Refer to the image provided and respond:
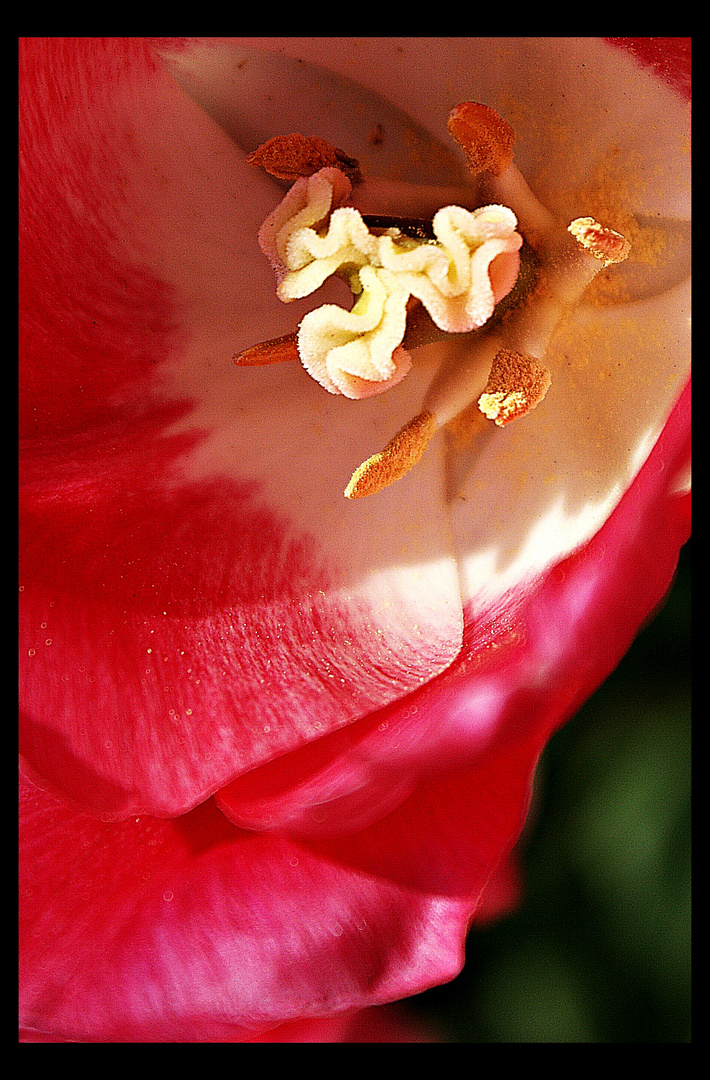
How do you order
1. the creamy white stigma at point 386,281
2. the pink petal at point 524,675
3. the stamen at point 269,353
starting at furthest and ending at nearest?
the stamen at point 269,353 → the creamy white stigma at point 386,281 → the pink petal at point 524,675

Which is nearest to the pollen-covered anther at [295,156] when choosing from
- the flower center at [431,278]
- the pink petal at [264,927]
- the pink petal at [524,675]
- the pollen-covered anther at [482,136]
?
the flower center at [431,278]

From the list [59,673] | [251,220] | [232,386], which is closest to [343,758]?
[59,673]

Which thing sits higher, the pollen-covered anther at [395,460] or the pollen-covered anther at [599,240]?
the pollen-covered anther at [599,240]

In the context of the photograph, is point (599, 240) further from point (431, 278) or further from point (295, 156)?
point (295, 156)

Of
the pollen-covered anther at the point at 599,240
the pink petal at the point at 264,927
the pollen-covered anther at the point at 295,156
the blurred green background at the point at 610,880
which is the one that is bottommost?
the blurred green background at the point at 610,880

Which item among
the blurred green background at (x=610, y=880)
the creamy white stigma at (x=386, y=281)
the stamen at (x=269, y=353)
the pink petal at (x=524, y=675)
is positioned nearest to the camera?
the pink petal at (x=524, y=675)

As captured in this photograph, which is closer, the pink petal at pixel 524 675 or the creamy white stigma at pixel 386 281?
the pink petal at pixel 524 675

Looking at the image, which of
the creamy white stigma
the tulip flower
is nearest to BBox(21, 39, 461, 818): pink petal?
the tulip flower

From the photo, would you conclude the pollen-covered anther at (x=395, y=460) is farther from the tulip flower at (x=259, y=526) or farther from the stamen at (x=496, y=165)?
the stamen at (x=496, y=165)
